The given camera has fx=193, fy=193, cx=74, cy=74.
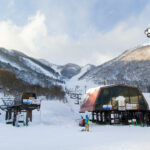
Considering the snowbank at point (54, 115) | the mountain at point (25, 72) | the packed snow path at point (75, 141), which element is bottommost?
the packed snow path at point (75, 141)

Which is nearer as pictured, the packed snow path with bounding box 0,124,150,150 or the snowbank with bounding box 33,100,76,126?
the packed snow path with bounding box 0,124,150,150

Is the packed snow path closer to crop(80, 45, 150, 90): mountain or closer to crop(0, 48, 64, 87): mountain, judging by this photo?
crop(0, 48, 64, 87): mountain

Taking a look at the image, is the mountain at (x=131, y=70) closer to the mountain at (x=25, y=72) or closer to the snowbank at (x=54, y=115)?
the mountain at (x=25, y=72)

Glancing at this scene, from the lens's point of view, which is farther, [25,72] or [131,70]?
[131,70]

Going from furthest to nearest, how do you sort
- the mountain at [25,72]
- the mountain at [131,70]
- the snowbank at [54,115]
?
the mountain at [131,70]
the mountain at [25,72]
the snowbank at [54,115]

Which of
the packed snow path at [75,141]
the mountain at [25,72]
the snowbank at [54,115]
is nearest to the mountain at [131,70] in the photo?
the mountain at [25,72]

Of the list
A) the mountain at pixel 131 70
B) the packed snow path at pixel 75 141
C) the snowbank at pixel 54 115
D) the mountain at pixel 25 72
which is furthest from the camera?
the mountain at pixel 131 70

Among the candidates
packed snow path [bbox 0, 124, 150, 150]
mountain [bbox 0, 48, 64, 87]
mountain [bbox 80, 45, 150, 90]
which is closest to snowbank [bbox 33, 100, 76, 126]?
packed snow path [bbox 0, 124, 150, 150]

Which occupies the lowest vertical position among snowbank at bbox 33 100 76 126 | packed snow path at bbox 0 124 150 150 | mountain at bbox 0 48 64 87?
packed snow path at bbox 0 124 150 150

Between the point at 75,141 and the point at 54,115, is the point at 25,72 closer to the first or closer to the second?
the point at 54,115

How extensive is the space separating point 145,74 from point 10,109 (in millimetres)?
101809

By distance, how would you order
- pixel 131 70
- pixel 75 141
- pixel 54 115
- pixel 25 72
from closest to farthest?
pixel 75 141 → pixel 54 115 → pixel 25 72 → pixel 131 70

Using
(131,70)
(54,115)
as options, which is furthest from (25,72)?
(131,70)

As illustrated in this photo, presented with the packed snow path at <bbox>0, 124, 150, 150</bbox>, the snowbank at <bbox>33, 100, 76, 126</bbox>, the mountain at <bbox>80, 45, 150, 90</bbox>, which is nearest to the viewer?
the packed snow path at <bbox>0, 124, 150, 150</bbox>
